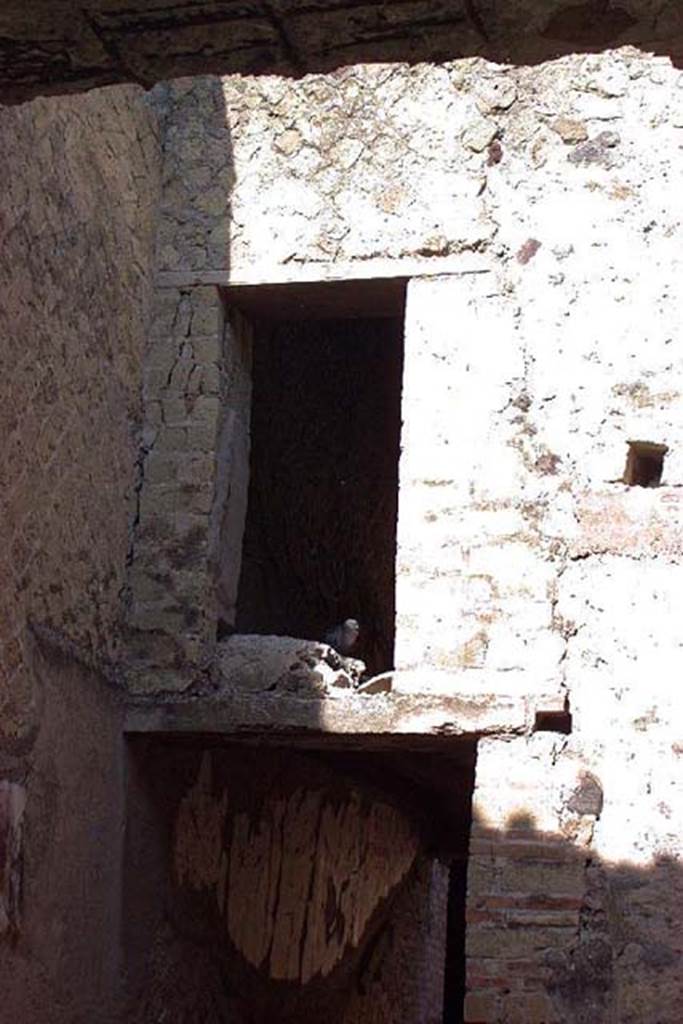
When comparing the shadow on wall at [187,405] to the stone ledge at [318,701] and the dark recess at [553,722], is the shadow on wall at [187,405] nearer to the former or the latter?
the stone ledge at [318,701]

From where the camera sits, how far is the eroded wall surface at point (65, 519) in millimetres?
4215

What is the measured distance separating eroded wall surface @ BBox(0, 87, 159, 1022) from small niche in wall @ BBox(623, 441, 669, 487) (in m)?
1.53

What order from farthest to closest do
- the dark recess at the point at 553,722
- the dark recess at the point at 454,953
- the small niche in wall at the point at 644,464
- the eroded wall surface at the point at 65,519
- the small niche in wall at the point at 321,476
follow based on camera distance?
the dark recess at the point at 454,953, the small niche in wall at the point at 321,476, the small niche in wall at the point at 644,464, the dark recess at the point at 553,722, the eroded wall surface at the point at 65,519

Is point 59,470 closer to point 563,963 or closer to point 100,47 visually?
point 563,963

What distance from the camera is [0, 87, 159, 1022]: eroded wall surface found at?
421cm

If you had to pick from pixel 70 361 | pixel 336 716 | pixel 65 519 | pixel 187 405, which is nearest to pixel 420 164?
pixel 187 405

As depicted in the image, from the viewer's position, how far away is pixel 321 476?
7.43 meters

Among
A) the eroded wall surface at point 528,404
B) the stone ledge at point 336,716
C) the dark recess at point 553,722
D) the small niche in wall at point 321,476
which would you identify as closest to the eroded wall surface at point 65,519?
the stone ledge at point 336,716

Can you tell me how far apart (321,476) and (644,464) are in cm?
279

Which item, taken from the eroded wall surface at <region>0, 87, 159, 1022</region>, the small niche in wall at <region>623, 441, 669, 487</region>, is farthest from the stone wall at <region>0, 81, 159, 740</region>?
the small niche in wall at <region>623, 441, 669, 487</region>

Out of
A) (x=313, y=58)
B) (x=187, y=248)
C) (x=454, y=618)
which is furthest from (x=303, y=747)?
(x=313, y=58)

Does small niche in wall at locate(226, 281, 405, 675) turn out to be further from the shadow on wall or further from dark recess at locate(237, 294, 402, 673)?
the shadow on wall

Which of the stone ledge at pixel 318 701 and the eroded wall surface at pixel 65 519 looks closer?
the eroded wall surface at pixel 65 519

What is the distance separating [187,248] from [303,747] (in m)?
1.65
